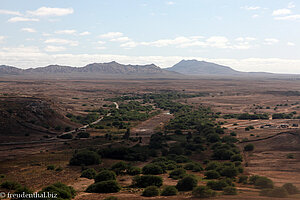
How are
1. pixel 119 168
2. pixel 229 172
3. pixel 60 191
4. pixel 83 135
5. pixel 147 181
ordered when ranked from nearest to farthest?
pixel 60 191 → pixel 147 181 → pixel 229 172 → pixel 119 168 → pixel 83 135

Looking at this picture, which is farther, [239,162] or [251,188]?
[239,162]

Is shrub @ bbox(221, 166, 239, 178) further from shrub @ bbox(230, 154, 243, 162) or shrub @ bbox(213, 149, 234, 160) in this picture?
shrub @ bbox(213, 149, 234, 160)

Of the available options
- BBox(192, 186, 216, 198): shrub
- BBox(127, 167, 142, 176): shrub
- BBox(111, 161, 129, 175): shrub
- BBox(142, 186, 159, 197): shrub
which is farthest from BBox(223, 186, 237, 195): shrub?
BBox(111, 161, 129, 175): shrub

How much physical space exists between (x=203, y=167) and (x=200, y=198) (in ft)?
61.7

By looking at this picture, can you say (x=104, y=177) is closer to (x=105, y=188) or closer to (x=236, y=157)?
(x=105, y=188)

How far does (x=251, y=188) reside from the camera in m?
30.4

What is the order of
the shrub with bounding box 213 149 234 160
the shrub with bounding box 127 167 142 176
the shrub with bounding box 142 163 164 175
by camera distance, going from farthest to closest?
1. the shrub with bounding box 213 149 234 160
2. the shrub with bounding box 127 167 142 176
3. the shrub with bounding box 142 163 164 175

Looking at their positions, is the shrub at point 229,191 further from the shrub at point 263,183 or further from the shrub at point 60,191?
the shrub at point 60,191

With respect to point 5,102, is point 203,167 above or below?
below

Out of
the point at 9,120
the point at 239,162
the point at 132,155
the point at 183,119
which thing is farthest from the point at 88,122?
the point at 239,162

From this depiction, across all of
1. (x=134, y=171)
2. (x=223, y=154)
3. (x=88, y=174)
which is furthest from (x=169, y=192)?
(x=223, y=154)

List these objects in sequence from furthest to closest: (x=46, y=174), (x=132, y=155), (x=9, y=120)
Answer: (x=9, y=120) < (x=132, y=155) < (x=46, y=174)

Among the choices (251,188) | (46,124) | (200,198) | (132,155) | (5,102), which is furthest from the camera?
(5,102)

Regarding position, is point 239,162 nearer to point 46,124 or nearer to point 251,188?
point 251,188
